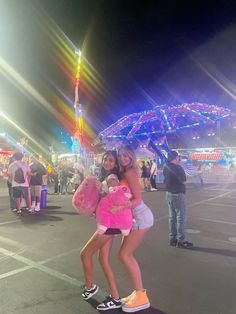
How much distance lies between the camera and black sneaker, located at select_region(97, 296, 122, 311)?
377cm

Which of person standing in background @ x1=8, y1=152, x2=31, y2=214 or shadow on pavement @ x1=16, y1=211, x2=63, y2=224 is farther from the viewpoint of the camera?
person standing in background @ x1=8, y1=152, x2=31, y2=214

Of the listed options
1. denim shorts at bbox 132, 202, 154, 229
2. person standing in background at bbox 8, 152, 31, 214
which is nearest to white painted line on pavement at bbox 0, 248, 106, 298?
denim shorts at bbox 132, 202, 154, 229

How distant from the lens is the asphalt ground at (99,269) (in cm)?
393

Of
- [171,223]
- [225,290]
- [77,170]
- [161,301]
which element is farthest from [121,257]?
[77,170]

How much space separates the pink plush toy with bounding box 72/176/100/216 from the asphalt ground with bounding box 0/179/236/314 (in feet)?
3.58

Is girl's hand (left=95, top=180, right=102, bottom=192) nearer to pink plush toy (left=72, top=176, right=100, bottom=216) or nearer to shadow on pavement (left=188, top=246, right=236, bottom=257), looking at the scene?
pink plush toy (left=72, top=176, right=100, bottom=216)

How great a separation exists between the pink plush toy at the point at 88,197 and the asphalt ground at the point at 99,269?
3.58 feet

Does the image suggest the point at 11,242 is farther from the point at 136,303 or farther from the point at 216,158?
the point at 216,158

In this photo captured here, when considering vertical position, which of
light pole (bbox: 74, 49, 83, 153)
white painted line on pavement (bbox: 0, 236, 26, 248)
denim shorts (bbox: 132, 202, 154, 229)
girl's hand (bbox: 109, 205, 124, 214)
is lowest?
white painted line on pavement (bbox: 0, 236, 26, 248)

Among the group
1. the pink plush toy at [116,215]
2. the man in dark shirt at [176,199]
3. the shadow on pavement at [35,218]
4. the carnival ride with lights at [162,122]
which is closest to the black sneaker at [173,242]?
the man in dark shirt at [176,199]

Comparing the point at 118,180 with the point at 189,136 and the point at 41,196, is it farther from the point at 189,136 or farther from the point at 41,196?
the point at 189,136

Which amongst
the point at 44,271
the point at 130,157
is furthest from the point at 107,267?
the point at 44,271

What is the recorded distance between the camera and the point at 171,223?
6.40 meters

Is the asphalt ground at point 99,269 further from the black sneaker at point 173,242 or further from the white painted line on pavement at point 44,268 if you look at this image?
the black sneaker at point 173,242
